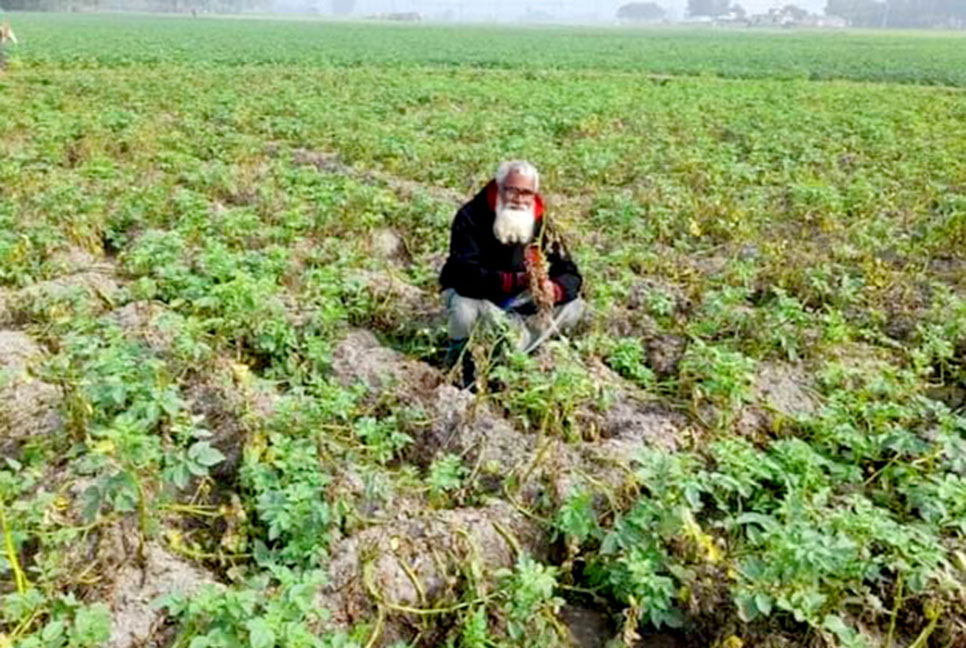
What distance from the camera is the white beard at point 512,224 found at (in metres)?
4.36

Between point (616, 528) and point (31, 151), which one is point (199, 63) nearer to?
point (31, 151)

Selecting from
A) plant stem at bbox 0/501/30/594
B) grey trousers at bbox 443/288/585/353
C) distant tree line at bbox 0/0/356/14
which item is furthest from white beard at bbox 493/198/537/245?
distant tree line at bbox 0/0/356/14

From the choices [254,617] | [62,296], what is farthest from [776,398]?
[62,296]

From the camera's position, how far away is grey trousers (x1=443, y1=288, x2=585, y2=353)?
4227mm

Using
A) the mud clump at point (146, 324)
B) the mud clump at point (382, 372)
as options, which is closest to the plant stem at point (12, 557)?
the mud clump at point (146, 324)

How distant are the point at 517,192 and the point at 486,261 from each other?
0.41m

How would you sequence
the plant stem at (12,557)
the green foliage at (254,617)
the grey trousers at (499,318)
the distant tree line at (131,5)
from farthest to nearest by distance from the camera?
the distant tree line at (131,5) < the grey trousers at (499,318) < the plant stem at (12,557) < the green foliage at (254,617)

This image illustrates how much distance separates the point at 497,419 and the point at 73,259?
3.26m

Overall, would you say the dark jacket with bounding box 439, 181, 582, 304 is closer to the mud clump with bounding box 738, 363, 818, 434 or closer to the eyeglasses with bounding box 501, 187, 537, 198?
the eyeglasses with bounding box 501, 187, 537, 198

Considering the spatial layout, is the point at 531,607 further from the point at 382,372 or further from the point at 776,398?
the point at 776,398

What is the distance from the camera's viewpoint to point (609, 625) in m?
2.80

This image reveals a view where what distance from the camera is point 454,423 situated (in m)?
3.65

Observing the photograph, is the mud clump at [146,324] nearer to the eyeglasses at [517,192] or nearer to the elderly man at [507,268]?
the elderly man at [507,268]

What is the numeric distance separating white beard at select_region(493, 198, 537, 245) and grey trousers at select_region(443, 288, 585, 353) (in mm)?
301
